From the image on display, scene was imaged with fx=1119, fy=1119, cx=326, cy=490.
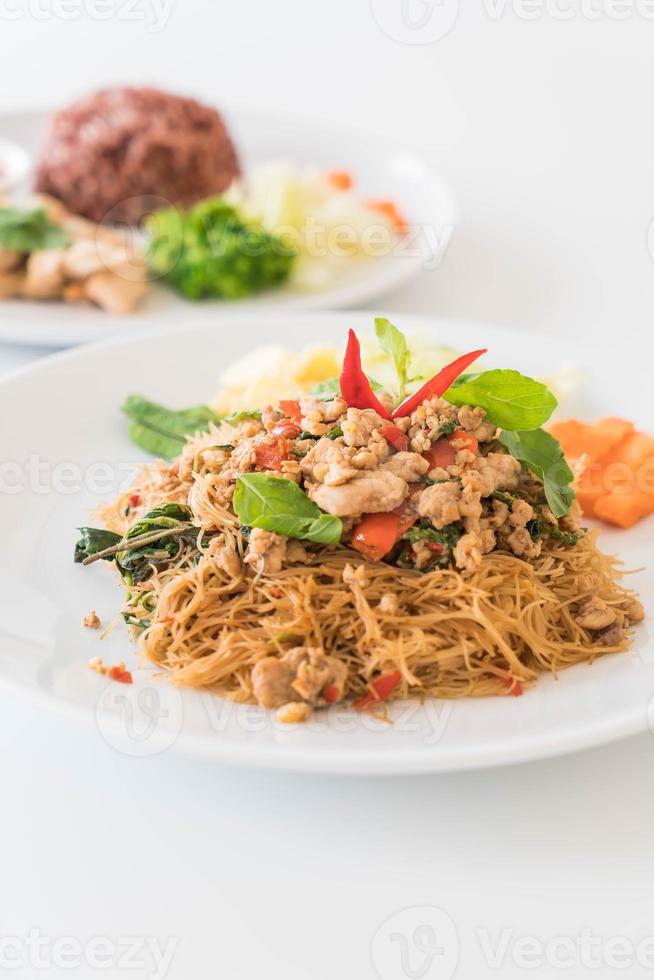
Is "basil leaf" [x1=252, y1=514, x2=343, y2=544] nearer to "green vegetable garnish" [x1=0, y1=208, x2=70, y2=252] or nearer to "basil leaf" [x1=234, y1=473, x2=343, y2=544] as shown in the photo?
"basil leaf" [x1=234, y1=473, x2=343, y2=544]

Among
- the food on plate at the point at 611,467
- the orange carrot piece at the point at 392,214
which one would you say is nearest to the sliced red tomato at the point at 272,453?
the food on plate at the point at 611,467

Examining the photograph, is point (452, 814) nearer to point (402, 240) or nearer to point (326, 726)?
point (326, 726)

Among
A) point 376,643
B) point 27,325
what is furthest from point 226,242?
point 376,643

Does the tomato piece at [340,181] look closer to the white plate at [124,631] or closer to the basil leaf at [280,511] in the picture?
the white plate at [124,631]

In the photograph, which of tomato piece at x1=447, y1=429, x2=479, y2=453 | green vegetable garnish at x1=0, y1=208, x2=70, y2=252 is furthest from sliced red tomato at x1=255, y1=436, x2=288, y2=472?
green vegetable garnish at x1=0, y1=208, x2=70, y2=252

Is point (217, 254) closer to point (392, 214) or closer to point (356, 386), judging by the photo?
point (392, 214)

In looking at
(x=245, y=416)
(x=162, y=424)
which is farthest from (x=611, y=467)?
(x=162, y=424)
